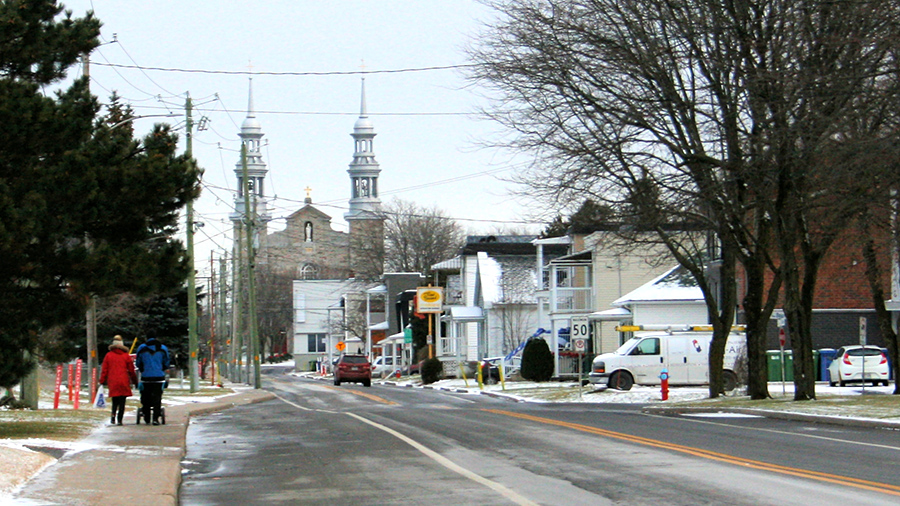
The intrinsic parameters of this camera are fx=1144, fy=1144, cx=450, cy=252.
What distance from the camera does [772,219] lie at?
26266mm

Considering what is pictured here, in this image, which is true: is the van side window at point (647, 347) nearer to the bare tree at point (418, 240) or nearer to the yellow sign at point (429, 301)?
the yellow sign at point (429, 301)

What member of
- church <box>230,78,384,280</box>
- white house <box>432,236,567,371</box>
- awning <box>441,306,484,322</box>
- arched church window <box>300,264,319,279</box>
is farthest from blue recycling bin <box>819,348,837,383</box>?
arched church window <box>300,264,319,279</box>

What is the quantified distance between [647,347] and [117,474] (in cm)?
2735

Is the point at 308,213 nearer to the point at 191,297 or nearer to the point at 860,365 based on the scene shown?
the point at 191,297

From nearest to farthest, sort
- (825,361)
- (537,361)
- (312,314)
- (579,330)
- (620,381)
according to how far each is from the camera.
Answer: (579,330) < (620,381) < (825,361) < (537,361) < (312,314)

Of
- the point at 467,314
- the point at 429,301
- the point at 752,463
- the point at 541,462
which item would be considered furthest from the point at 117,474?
the point at 429,301

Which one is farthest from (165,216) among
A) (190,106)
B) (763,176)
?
(190,106)

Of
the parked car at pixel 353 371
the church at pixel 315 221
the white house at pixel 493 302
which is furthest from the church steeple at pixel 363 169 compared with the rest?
the parked car at pixel 353 371

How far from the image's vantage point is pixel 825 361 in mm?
40812

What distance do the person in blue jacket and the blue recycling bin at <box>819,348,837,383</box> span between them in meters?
27.2

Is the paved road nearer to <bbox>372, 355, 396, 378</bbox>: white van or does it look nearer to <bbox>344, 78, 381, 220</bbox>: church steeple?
<bbox>372, 355, 396, 378</bbox>: white van

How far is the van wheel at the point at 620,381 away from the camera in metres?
37.3

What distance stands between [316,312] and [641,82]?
3980 inches

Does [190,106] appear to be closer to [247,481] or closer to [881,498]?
[247,481]
